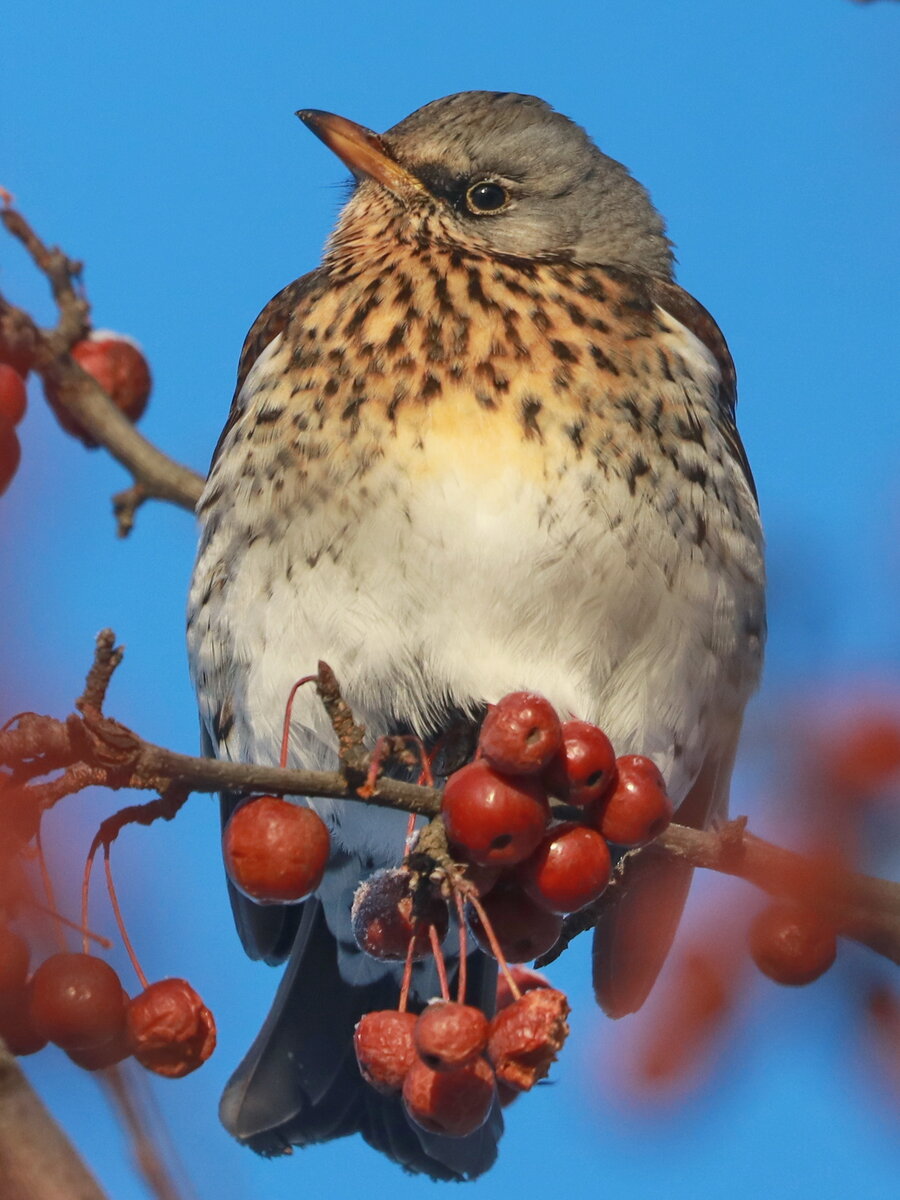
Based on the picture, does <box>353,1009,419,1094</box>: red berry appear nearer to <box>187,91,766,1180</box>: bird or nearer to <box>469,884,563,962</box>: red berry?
<box>469,884,563,962</box>: red berry

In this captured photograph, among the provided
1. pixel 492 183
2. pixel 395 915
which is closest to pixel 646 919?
pixel 395 915

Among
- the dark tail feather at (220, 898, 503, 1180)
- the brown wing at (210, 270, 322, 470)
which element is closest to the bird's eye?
the brown wing at (210, 270, 322, 470)

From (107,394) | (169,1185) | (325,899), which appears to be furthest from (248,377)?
(169,1185)

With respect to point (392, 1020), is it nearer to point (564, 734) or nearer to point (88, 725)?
point (564, 734)

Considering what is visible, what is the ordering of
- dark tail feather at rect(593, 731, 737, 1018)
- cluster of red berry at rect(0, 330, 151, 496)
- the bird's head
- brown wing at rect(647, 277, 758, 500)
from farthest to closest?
the bird's head < brown wing at rect(647, 277, 758, 500) < dark tail feather at rect(593, 731, 737, 1018) < cluster of red berry at rect(0, 330, 151, 496)

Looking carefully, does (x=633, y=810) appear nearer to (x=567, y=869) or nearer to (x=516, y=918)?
(x=567, y=869)

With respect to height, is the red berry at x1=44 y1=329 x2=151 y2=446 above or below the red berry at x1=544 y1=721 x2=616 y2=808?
above

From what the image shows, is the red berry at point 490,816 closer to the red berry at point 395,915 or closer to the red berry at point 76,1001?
the red berry at point 395,915
